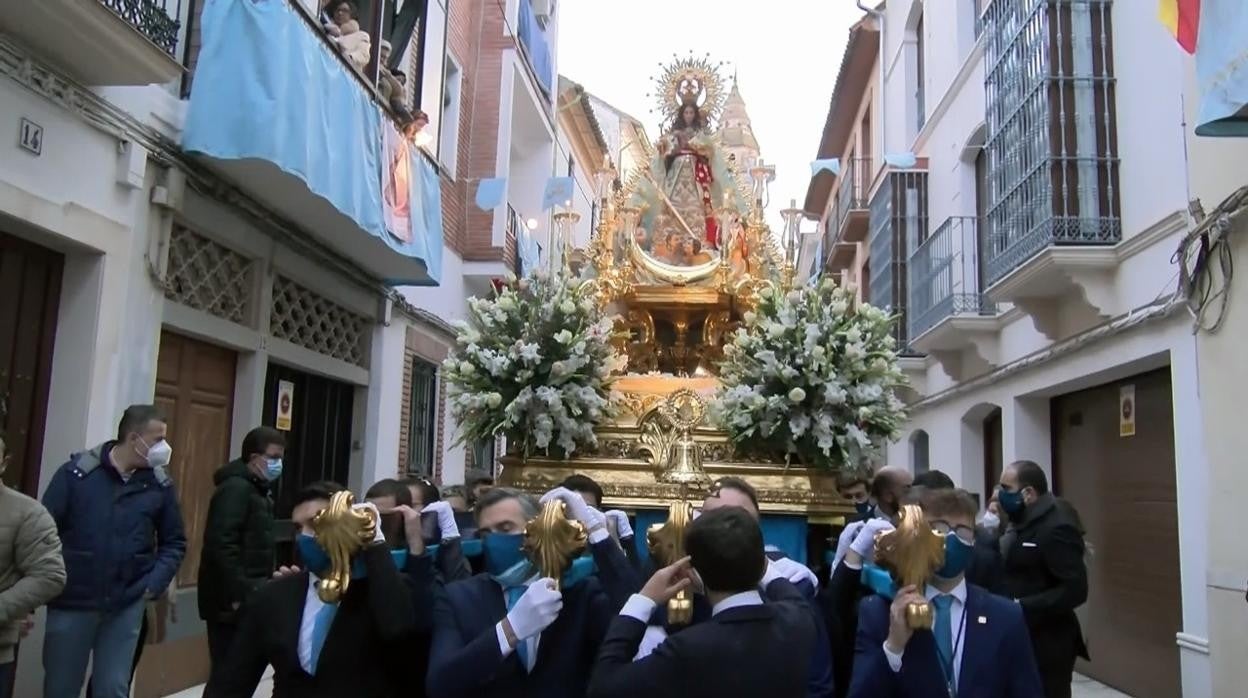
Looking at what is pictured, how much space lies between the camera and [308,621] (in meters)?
2.63

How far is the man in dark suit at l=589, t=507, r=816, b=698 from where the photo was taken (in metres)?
2.13

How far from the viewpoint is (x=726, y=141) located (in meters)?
6.68

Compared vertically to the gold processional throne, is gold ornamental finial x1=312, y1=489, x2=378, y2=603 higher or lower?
lower

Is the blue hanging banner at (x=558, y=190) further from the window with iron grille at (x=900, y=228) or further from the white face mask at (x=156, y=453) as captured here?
the white face mask at (x=156, y=453)

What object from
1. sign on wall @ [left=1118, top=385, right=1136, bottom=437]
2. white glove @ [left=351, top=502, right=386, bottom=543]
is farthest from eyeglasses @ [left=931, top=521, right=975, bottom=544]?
sign on wall @ [left=1118, top=385, right=1136, bottom=437]

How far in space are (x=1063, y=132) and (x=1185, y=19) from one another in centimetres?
248

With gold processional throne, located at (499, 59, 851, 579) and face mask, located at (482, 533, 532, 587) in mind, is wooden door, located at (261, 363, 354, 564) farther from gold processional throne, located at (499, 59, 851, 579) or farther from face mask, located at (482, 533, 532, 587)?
face mask, located at (482, 533, 532, 587)

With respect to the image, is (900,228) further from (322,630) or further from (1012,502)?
(322,630)

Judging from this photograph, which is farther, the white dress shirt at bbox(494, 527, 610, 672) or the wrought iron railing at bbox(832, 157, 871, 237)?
the wrought iron railing at bbox(832, 157, 871, 237)

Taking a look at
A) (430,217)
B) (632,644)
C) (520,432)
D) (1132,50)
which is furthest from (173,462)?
(1132,50)

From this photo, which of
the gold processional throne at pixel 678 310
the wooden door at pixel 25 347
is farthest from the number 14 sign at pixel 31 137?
the gold processional throne at pixel 678 310

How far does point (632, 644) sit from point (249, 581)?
2818 millimetres

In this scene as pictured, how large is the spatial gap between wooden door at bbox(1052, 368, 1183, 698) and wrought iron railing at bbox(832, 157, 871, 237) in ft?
26.4

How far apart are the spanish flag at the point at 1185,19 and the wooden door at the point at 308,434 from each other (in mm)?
6376
